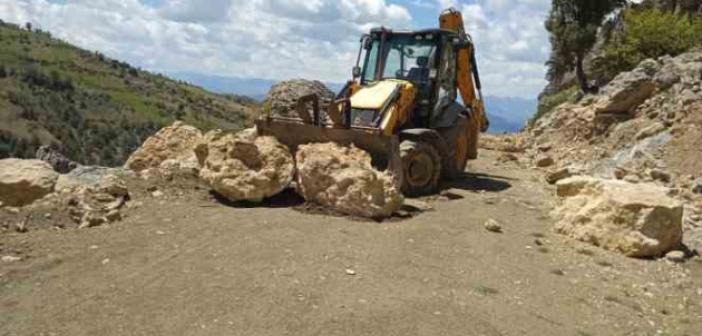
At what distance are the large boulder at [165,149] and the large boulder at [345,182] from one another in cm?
293

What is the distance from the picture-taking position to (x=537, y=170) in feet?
50.2

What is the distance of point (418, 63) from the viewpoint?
12188mm

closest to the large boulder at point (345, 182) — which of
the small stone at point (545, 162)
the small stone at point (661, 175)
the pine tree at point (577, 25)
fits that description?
the small stone at point (661, 175)

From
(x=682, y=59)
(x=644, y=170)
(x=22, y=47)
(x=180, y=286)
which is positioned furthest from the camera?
(x=22, y=47)

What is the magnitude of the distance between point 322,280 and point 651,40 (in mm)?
17603

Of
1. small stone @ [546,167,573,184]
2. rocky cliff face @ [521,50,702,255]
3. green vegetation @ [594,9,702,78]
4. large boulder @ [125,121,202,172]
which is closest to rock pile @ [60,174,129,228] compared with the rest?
large boulder @ [125,121,202,172]

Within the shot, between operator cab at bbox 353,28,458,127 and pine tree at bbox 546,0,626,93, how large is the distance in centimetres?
1449

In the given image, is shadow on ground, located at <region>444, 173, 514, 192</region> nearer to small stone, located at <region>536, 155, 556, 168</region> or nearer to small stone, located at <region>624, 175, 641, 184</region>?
small stone, located at <region>536, 155, 556, 168</region>

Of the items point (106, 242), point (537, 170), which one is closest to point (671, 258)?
point (106, 242)

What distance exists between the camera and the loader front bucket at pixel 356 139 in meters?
9.99

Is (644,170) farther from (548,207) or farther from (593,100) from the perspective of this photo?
(593,100)

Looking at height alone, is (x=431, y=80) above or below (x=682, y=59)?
below

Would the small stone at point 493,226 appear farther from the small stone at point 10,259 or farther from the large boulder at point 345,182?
the small stone at point 10,259

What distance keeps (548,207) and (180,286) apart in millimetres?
6637
